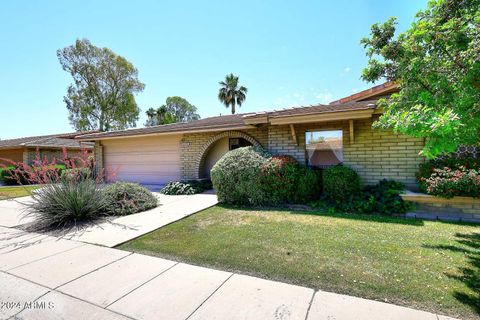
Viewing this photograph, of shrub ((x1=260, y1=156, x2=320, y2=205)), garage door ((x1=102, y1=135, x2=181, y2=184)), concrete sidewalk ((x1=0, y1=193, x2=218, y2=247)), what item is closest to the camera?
concrete sidewalk ((x1=0, y1=193, x2=218, y2=247))

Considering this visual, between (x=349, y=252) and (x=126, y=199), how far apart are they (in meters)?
5.99

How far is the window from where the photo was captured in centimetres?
765

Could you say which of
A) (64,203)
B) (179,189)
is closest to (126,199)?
(64,203)

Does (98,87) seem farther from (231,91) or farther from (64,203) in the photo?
(64,203)

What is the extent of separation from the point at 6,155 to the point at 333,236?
27.8 m

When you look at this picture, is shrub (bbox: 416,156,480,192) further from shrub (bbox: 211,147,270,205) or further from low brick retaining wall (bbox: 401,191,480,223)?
shrub (bbox: 211,147,270,205)

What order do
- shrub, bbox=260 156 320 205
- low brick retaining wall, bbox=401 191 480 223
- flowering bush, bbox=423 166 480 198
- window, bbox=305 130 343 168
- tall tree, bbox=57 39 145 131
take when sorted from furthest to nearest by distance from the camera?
1. tall tree, bbox=57 39 145 131
2. window, bbox=305 130 343 168
3. shrub, bbox=260 156 320 205
4. low brick retaining wall, bbox=401 191 480 223
5. flowering bush, bbox=423 166 480 198

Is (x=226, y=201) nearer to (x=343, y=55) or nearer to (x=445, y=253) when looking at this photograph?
(x=445, y=253)

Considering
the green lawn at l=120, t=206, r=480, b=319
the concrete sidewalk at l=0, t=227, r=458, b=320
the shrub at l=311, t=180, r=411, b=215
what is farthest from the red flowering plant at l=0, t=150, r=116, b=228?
the shrub at l=311, t=180, r=411, b=215

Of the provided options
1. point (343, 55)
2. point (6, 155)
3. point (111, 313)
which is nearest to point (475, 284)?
Answer: point (111, 313)

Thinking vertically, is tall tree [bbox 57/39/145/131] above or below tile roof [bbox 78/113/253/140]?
above

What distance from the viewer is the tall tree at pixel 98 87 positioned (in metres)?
26.6

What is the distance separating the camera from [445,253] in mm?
3361

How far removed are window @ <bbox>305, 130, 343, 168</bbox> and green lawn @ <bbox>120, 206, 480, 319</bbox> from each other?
106 inches
